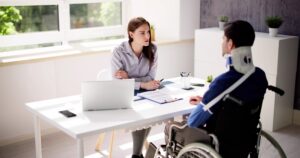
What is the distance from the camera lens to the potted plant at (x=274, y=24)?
13.8 ft

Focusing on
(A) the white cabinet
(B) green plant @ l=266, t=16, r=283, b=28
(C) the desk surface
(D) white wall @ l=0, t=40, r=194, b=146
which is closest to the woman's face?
(C) the desk surface

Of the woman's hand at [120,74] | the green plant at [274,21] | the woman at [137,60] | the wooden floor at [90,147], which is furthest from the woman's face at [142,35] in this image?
the green plant at [274,21]

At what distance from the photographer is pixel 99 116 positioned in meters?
2.53

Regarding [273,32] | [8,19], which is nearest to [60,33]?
[8,19]

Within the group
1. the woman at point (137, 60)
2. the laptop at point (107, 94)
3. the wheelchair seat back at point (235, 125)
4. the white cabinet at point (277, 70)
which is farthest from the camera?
the white cabinet at point (277, 70)

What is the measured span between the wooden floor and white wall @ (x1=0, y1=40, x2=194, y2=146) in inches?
6.1

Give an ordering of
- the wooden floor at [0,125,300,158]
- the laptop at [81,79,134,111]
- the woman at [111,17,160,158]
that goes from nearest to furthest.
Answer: the laptop at [81,79,134,111], the woman at [111,17,160,158], the wooden floor at [0,125,300,158]

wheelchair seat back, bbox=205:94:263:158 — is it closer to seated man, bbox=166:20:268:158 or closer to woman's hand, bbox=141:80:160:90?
seated man, bbox=166:20:268:158

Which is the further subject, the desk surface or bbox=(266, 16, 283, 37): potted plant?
bbox=(266, 16, 283, 37): potted plant

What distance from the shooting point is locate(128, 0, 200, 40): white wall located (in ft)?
16.7

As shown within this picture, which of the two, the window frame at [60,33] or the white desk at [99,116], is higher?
the window frame at [60,33]

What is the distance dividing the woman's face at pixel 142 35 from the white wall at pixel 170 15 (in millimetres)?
1849

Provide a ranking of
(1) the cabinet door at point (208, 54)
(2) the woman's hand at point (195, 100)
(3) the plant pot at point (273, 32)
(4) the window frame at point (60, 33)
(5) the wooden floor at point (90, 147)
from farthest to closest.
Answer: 1. (1) the cabinet door at point (208, 54)
2. (4) the window frame at point (60, 33)
3. (3) the plant pot at point (273, 32)
4. (5) the wooden floor at point (90, 147)
5. (2) the woman's hand at point (195, 100)

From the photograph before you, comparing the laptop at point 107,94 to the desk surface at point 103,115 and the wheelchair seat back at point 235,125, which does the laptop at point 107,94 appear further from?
the wheelchair seat back at point 235,125
